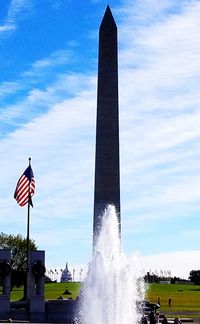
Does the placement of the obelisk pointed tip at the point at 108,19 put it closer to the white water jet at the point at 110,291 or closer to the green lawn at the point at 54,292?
the white water jet at the point at 110,291

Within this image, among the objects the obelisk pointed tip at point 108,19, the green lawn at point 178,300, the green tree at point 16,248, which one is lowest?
the green lawn at point 178,300

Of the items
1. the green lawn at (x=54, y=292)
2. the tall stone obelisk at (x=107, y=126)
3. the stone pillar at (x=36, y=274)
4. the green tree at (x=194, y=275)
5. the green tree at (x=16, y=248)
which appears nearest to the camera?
the tall stone obelisk at (x=107, y=126)

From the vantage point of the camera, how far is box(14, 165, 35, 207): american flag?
39094 mm

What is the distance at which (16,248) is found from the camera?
3135 inches

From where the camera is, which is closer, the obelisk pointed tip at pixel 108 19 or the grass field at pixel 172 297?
the obelisk pointed tip at pixel 108 19

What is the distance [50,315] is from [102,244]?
11.1 meters

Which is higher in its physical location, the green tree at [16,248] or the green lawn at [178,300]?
the green tree at [16,248]

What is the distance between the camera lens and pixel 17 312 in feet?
128

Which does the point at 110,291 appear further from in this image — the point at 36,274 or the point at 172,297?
the point at 172,297

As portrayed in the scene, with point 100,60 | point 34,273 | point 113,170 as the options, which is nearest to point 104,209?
point 113,170

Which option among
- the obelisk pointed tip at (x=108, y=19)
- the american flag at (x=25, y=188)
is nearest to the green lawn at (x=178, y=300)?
the american flag at (x=25, y=188)

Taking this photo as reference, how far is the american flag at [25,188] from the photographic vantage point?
39094 millimetres

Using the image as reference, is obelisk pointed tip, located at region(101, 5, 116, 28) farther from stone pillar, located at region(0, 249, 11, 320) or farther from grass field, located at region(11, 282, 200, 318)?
grass field, located at region(11, 282, 200, 318)

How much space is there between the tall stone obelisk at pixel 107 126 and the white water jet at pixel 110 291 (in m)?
11.4
